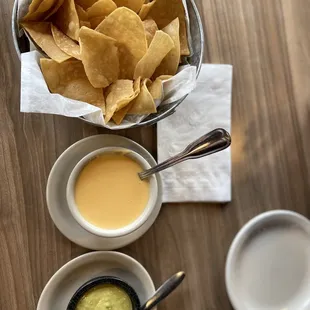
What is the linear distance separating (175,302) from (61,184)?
0.30 m

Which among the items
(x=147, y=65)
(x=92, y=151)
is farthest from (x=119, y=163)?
(x=147, y=65)

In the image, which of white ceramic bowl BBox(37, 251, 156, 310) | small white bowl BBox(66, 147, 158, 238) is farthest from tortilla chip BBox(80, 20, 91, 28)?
white ceramic bowl BBox(37, 251, 156, 310)

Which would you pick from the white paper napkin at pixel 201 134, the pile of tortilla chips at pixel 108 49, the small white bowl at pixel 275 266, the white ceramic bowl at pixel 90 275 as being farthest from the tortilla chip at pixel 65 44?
the small white bowl at pixel 275 266

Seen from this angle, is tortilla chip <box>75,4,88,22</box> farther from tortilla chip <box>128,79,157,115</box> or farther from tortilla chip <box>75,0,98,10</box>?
tortilla chip <box>128,79,157,115</box>

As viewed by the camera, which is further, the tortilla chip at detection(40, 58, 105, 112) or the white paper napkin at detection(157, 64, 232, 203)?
the white paper napkin at detection(157, 64, 232, 203)

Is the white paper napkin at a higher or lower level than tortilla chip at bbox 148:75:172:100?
lower

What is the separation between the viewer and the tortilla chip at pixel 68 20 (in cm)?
97

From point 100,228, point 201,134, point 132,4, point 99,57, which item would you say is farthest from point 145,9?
point 100,228

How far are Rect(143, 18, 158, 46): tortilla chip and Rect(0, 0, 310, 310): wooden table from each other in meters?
0.15

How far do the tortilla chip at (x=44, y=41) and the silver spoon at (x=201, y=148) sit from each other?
0.79 feet

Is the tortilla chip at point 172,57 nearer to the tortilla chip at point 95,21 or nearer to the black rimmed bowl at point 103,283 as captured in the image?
the tortilla chip at point 95,21

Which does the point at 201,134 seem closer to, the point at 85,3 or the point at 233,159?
the point at 233,159

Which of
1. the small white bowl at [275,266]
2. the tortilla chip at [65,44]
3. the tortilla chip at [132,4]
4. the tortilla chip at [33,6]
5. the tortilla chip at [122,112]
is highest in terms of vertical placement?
the tortilla chip at [33,6]

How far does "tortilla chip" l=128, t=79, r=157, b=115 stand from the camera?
961mm
